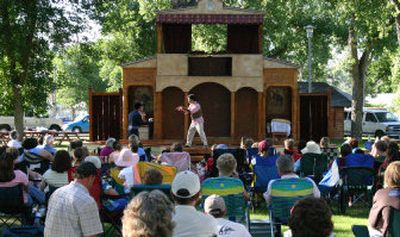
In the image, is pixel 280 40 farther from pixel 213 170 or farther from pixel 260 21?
pixel 213 170

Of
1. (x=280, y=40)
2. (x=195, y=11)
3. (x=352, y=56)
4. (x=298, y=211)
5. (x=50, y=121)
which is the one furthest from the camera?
(x=50, y=121)

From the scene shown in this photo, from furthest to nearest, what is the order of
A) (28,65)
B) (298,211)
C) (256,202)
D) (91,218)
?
(28,65) → (256,202) → (91,218) → (298,211)

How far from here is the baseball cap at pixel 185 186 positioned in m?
5.32

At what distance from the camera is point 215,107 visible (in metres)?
24.2

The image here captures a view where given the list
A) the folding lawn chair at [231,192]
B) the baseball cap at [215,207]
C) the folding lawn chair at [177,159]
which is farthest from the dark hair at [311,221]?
the folding lawn chair at [177,159]

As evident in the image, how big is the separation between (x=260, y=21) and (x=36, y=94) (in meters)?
9.81

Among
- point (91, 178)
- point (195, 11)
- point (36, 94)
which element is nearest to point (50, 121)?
point (36, 94)

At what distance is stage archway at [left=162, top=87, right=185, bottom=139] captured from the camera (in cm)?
2380

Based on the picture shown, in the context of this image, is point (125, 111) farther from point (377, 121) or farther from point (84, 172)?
point (377, 121)

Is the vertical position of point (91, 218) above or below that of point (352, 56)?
below

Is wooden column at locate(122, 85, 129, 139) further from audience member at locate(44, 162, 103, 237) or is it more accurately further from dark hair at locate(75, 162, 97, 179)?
audience member at locate(44, 162, 103, 237)

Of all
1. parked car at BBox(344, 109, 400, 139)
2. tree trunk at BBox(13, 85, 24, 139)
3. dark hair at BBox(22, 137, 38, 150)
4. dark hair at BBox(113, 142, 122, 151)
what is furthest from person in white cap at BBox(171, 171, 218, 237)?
parked car at BBox(344, 109, 400, 139)

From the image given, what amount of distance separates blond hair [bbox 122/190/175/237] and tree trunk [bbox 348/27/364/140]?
32.0m

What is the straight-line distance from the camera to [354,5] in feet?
86.8
